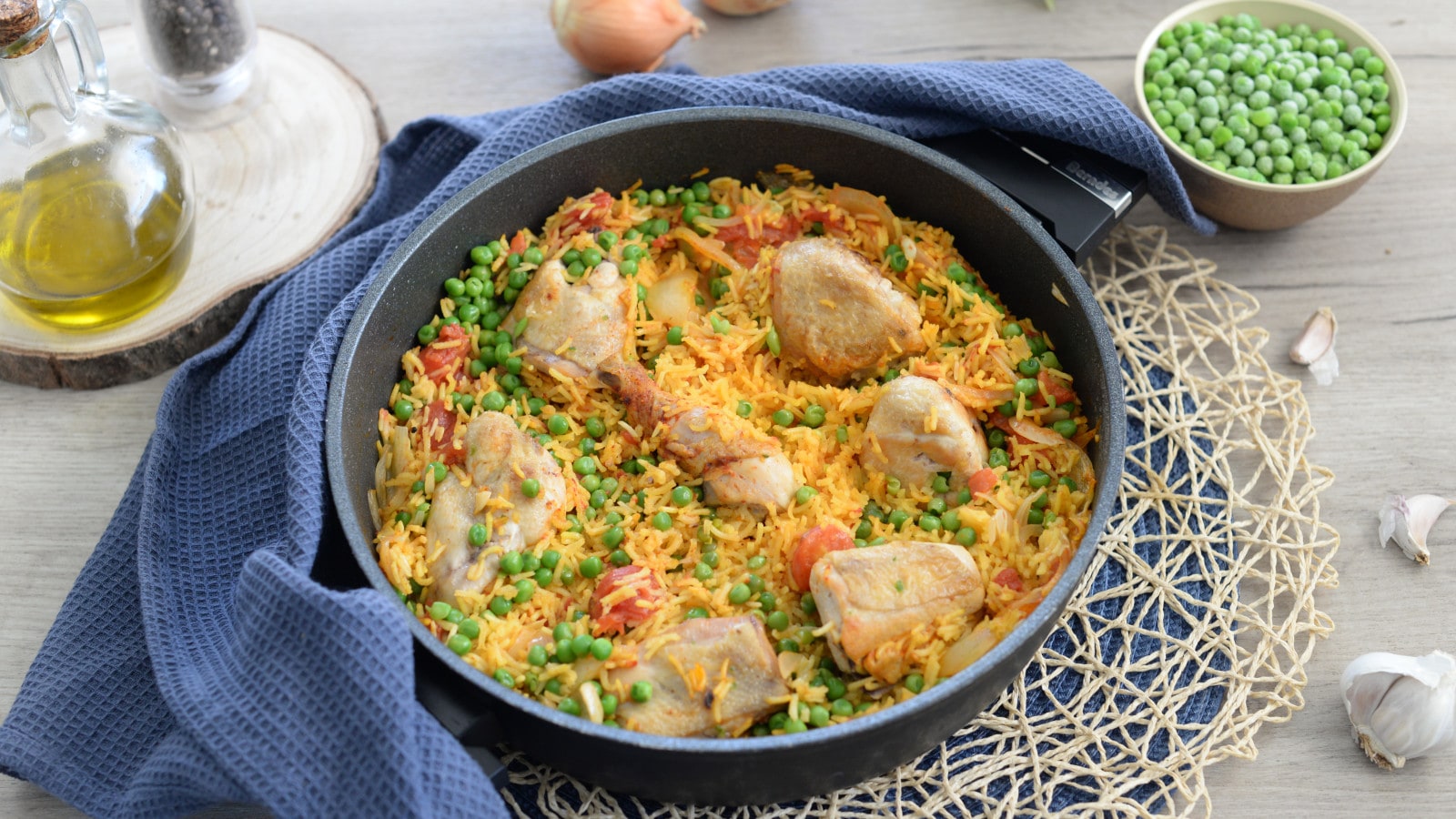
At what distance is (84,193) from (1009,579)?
3215 mm

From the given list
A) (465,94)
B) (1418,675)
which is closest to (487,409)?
(465,94)

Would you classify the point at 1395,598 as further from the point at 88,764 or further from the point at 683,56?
the point at 88,764

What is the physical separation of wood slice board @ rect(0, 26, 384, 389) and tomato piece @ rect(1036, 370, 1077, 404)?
2.61 meters

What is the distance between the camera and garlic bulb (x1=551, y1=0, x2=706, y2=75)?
4938mm

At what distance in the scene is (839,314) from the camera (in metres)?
3.92

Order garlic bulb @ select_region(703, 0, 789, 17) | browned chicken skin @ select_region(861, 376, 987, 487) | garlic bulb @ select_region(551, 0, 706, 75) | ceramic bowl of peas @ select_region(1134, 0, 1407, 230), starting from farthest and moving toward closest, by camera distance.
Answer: garlic bulb @ select_region(703, 0, 789, 17) → garlic bulb @ select_region(551, 0, 706, 75) → ceramic bowl of peas @ select_region(1134, 0, 1407, 230) → browned chicken skin @ select_region(861, 376, 987, 487)

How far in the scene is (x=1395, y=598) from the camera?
404 cm

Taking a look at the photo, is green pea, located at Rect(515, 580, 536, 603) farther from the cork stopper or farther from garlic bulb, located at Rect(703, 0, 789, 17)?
garlic bulb, located at Rect(703, 0, 789, 17)

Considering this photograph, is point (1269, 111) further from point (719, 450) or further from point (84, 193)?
point (84, 193)

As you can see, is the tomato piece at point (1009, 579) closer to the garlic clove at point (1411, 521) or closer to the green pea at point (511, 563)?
the green pea at point (511, 563)

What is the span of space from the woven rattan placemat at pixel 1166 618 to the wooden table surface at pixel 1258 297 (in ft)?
0.49

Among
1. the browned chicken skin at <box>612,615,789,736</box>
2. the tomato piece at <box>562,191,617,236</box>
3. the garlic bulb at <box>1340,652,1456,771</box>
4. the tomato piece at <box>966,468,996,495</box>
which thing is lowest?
the garlic bulb at <box>1340,652,1456,771</box>

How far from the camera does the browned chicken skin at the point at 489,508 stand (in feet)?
11.4

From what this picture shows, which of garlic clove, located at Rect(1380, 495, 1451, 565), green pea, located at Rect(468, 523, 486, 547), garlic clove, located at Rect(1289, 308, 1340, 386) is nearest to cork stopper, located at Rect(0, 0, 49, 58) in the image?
green pea, located at Rect(468, 523, 486, 547)
